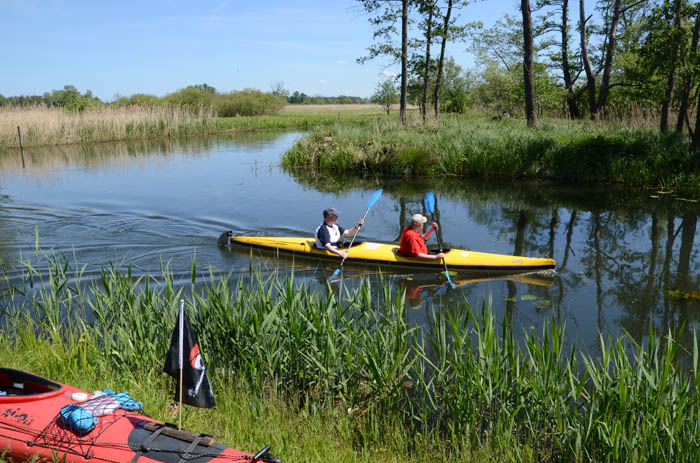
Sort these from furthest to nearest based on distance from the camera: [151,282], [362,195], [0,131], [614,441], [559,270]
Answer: [0,131]
[362,195]
[559,270]
[151,282]
[614,441]

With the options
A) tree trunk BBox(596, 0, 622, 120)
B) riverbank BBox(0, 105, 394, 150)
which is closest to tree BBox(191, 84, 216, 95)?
riverbank BBox(0, 105, 394, 150)

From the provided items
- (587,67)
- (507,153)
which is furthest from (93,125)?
(587,67)

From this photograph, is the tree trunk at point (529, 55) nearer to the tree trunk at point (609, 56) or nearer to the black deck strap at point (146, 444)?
the tree trunk at point (609, 56)

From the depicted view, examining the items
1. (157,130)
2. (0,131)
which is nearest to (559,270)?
(0,131)

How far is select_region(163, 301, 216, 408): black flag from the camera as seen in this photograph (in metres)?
2.97

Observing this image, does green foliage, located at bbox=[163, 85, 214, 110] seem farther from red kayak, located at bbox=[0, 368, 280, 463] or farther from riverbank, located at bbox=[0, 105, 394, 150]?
red kayak, located at bbox=[0, 368, 280, 463]

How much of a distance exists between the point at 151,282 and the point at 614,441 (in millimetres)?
5702

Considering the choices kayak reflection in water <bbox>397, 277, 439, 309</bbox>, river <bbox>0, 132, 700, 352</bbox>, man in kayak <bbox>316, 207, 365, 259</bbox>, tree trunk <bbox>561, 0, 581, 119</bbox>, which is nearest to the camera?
river <bbox>0, 132, 700, 352</bbox>

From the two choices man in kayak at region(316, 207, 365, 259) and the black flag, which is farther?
man in kayak at region(316, 207, 365, 259)

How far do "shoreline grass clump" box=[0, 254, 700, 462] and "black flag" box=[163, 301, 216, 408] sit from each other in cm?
35

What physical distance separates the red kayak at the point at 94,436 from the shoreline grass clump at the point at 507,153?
12.1 metres

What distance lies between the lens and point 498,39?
28844 millimetres

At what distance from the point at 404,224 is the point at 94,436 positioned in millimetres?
8099

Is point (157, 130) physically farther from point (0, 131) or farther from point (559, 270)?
point (559, 270)
